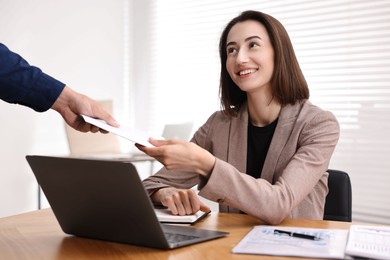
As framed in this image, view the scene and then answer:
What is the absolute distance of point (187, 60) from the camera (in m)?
4.95

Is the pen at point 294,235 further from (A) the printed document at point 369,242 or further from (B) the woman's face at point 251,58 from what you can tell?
(B) the woman's face at point 251,58

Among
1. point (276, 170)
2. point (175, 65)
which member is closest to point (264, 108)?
point (276, 170)

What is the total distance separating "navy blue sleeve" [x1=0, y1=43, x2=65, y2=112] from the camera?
55.5 inches

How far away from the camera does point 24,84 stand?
145cm

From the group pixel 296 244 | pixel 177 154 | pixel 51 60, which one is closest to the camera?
pixel 296 244

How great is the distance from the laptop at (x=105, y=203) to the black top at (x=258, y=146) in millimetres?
641

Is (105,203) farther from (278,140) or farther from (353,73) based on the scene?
(353,73)

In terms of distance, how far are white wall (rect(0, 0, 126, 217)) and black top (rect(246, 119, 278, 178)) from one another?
294 cm

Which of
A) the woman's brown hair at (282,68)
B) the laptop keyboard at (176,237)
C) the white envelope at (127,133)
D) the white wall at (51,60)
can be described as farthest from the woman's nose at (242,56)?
the white wall at (51,60)

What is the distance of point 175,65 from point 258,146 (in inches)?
131

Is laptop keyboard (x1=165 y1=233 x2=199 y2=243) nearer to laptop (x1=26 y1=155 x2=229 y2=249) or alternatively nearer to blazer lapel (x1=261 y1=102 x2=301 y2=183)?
laptop (x1=26 y1=155 x2=229 y2=249)

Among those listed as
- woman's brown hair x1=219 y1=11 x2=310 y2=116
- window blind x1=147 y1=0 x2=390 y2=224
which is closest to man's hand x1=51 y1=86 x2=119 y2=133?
woman's brown hair x1=219 y1=11 x2=310 y2=116

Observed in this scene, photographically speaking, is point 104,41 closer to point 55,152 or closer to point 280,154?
point 55,152

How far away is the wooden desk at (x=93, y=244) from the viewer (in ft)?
3.34
